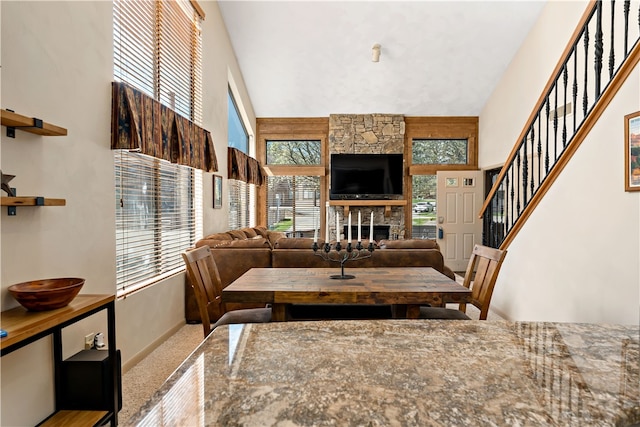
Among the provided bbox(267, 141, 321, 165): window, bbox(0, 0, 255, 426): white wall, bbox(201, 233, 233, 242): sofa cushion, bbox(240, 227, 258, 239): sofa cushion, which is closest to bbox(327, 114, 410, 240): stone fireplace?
bbox(267, 141, 321, 165): window

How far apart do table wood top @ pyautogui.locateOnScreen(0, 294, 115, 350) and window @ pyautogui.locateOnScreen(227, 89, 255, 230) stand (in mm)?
3883

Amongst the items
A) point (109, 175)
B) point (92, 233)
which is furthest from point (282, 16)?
point (92, 233)

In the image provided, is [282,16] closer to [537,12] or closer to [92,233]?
[537,12]

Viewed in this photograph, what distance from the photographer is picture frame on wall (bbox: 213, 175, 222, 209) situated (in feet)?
15.7

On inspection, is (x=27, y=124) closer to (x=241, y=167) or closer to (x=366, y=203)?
(x=241, y=167)

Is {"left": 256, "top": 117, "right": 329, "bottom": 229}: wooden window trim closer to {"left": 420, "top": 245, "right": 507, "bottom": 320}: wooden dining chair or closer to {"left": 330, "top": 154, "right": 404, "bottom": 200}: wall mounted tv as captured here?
{"left": 330, "top": 154, "right": 404, "bottom": 200}: wall mounted tv

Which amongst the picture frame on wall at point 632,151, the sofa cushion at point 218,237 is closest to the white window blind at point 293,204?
the sofa cushion at point 218,237

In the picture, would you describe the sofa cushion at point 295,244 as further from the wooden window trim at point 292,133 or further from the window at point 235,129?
the wooden window trim at point 292,133

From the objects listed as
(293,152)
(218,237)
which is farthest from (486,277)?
(293,152)

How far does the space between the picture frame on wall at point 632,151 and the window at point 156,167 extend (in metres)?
3.38

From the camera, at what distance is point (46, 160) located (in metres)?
1.95

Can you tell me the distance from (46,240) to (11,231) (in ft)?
0.72

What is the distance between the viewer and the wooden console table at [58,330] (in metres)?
1.46

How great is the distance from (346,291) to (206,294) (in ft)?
3.05
